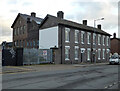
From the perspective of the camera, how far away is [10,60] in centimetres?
2367

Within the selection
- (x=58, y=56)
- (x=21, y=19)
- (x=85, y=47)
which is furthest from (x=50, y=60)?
(x=21, y=19)

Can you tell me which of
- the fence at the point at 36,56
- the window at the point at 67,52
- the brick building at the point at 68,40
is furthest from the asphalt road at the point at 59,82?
the window at the point at 67,52

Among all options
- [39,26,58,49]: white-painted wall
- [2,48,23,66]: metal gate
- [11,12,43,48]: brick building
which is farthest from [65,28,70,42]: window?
[2,48,23,66]: metal gate

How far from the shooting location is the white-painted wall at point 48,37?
30.9 metres

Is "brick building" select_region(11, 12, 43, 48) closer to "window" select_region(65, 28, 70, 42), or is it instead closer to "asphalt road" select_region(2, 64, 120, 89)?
"window" select_region(65, 28, 70, 42)

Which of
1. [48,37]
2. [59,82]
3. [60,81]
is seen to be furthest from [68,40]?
[59,82]

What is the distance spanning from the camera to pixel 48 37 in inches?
1302

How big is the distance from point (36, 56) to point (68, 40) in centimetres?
766

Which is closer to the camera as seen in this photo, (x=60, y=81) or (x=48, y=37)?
(x=60, y=81)

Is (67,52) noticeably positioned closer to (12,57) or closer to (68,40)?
(68,40)

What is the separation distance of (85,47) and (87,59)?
2.72 meters

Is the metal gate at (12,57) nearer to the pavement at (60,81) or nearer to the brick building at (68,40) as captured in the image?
the brick building at (68,40)

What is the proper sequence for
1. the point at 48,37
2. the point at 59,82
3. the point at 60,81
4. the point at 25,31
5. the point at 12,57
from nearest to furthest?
1. the point at 59,82
2. the point at 60,81
3. the point at 12,57
4. the point at 48,37
5. the point at 25,31

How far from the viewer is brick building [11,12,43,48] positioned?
38.4 meters
